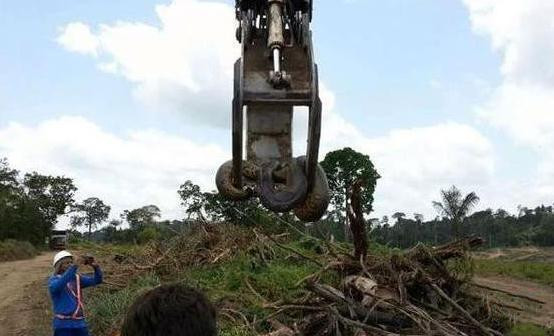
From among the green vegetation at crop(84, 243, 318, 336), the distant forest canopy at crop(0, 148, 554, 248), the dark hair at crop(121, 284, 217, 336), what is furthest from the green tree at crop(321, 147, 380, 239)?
the dark hair at crop(121, 284, 217, 336)

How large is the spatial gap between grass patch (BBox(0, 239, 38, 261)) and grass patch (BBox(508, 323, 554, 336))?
20.5 metres

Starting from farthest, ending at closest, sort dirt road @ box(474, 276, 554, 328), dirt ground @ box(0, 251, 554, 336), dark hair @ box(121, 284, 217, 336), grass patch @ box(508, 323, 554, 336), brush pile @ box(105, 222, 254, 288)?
brush pile @ box(105, 222, 254, 288) → dirt road @ box(474, 276, 554, 328) → dirt ground @ box(0, 251, 554, 336) → grass patch @ box(508, 323, 554, 336) → dark hair @ box(121, 284, 217, 336)

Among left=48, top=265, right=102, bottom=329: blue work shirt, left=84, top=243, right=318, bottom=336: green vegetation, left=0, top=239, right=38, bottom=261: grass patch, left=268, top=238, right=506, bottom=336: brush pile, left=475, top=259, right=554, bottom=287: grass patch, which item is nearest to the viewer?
left=48, top=265, right=102, bottom=329: blue work shirt

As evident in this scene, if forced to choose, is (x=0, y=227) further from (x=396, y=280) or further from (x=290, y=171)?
(x=290, y=171)

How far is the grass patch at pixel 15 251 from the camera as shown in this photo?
85.0 feet

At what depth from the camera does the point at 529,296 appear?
1377 centimetres

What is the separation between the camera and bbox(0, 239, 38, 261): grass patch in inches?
1021

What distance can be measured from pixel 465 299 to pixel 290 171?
685 cm

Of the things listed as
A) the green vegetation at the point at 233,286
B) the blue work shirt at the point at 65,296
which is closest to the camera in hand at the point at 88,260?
the blue work shirt at the point at 65,296

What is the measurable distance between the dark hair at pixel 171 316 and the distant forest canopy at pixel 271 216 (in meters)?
7.11

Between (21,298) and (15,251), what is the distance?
1477 centimetres

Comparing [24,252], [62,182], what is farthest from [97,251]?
[62,182]

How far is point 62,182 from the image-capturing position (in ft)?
154

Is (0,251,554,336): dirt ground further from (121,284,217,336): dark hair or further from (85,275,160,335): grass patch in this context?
(121,284,217,336): dark hair
